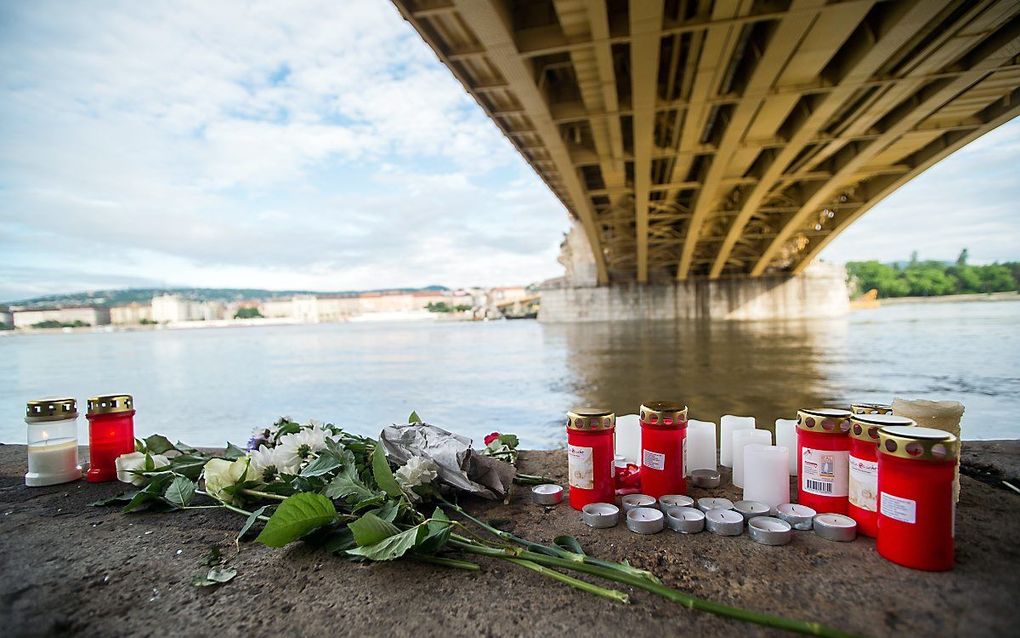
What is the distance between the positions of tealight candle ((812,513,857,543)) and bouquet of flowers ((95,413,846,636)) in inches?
25.5

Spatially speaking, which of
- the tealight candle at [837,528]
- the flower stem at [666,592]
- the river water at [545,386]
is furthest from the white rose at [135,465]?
the river water at [545,386]

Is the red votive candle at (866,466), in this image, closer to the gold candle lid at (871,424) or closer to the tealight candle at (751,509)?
the gold candle lid at (871,424)

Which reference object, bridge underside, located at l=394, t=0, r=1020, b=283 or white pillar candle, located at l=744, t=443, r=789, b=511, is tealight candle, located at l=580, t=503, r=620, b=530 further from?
bridge underside, located at l=394, t=0, r=1020, b=283

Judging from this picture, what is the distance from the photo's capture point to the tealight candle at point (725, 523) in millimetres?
1876

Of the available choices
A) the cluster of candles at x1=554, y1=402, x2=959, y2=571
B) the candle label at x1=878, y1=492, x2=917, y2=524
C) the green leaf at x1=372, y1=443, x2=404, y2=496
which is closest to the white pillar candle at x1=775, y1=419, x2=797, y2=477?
the cluster of candles at x1=554, y1=402, x2=959, y2=571

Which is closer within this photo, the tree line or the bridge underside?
the bridge underside

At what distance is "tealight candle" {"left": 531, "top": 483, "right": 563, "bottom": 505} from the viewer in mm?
2301

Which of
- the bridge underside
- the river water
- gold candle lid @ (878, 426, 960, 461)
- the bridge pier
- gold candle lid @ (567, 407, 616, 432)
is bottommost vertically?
the river water

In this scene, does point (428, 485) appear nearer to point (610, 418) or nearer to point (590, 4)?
point (610, 418)

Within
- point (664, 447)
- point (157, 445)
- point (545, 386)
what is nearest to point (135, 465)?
point (157, 445)

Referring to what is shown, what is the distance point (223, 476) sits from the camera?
7.05ft

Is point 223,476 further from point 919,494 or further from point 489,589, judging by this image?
point 919,494

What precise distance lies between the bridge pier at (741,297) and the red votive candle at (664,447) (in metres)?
39.9

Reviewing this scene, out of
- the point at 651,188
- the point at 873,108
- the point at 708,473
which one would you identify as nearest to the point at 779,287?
the point at 651,188
